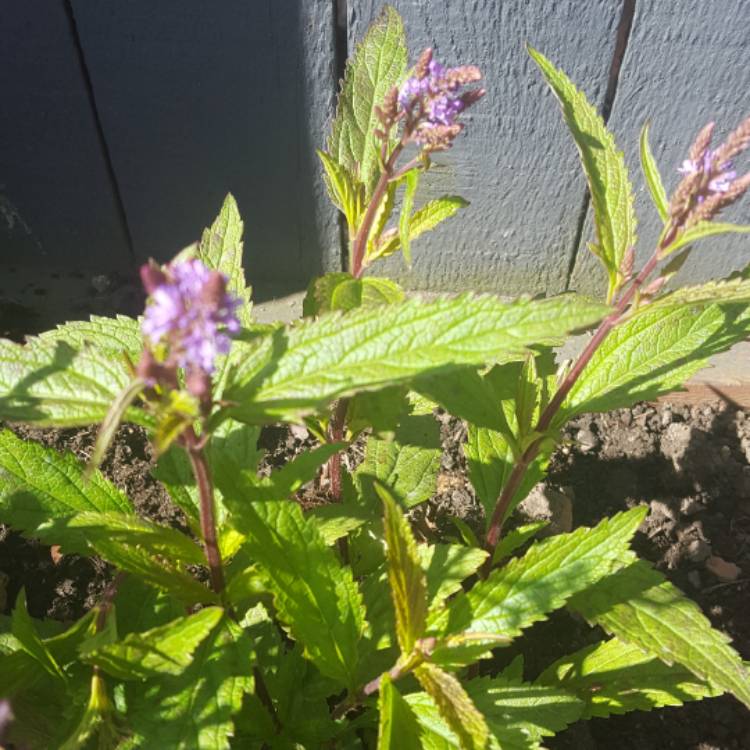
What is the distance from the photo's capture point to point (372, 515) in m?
1.86

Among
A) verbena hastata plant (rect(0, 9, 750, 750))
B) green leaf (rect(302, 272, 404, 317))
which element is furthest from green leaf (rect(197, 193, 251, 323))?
green leaf (rect(302, 272, 404, 317))

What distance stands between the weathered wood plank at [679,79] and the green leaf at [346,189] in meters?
1.52

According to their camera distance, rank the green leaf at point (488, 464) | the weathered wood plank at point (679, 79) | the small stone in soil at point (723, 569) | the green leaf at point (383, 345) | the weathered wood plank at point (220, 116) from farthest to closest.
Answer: the weathered wood plank at point (220, 116) → the weathered wood plank at point (679, 79) → the small stone in soil at point (723, 569) → the green leaf at point (488, 464) → the green leaf at point (383, 345)

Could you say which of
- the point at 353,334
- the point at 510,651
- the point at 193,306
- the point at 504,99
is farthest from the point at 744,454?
the point at 193,306

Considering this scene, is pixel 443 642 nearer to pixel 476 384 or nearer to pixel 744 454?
pixel 476 384

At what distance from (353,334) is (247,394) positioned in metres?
0.18

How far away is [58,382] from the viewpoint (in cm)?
122

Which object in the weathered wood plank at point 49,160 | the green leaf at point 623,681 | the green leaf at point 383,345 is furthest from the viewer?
the weathered wood plank at point 49,160

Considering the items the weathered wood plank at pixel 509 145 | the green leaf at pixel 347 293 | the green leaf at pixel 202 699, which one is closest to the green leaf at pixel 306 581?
the green leaf at pixel 202 699

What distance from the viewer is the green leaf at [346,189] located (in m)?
1.71

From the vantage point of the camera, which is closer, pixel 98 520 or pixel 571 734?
pixel 98 520

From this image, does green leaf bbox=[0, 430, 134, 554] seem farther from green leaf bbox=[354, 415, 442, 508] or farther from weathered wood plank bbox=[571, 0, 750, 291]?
weathered wood plank bbox=[571, 0, 750, 291]

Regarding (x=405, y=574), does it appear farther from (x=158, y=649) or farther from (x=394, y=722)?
(x=158, y=649)

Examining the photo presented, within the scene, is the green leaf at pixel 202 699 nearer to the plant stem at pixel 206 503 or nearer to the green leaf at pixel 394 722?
the plant stem at pixel 206 503
